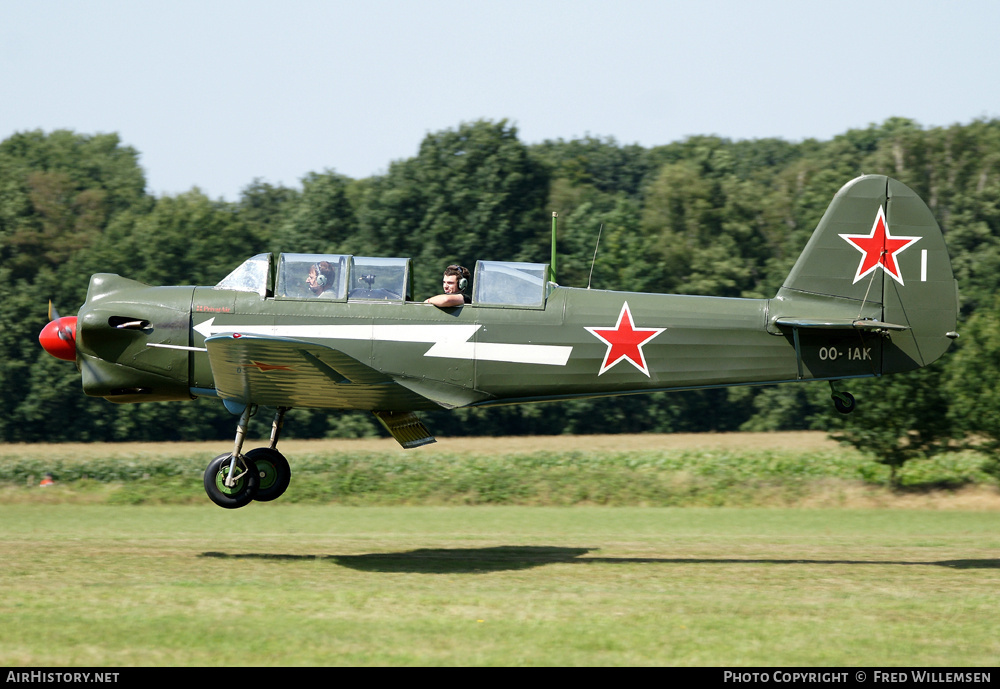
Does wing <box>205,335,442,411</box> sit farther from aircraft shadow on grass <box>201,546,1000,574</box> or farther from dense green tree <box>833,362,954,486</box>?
dense green tree <box>833,362,954,486</box>

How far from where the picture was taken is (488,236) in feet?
143

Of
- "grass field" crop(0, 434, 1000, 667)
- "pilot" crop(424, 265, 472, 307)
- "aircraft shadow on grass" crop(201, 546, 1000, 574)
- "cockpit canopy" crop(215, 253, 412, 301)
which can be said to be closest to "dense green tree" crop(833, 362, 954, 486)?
"grass field" crop(0, 434, 1000, 667)

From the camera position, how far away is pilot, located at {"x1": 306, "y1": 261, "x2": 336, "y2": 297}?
958cm

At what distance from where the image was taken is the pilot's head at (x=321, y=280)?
9578 millimetres

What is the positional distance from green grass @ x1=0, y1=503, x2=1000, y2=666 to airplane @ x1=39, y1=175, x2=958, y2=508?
1554 mm

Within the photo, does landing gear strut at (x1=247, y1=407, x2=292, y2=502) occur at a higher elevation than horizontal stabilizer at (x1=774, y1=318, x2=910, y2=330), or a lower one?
lower

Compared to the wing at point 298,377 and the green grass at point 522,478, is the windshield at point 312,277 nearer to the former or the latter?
the wing at point 298,377

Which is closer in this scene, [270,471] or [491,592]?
[491,592]

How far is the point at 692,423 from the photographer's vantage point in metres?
41.2

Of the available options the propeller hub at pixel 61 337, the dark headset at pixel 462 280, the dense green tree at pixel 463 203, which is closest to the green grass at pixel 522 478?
the propeller hub at pixel 61 337

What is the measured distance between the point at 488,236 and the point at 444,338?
34.3 metres

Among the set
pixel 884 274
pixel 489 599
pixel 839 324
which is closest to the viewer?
pixel 489 599

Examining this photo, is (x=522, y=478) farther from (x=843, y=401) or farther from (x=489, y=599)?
(x=489, y=599)

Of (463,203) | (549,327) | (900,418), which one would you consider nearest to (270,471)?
(549,327)
